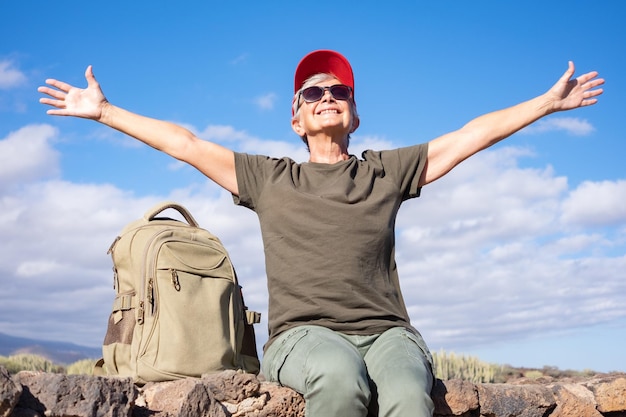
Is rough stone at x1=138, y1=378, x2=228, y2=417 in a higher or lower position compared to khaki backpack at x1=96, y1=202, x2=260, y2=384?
lower

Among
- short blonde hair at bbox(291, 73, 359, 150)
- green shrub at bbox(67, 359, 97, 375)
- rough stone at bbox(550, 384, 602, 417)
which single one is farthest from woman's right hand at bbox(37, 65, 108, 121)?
green shrub at bbox(67, 359, 97, 375)

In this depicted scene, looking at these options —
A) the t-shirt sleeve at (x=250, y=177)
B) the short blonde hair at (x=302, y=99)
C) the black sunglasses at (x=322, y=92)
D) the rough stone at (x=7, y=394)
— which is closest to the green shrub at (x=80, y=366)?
the short blonde hair at (x=302, y=99)

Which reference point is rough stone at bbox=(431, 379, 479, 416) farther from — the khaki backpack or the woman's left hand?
the woman's left hand

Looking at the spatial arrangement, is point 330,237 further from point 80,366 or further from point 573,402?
point 80,366

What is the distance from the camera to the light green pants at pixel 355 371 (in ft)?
9.60

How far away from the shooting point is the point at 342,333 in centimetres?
333

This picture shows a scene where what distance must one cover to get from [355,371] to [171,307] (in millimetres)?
1179

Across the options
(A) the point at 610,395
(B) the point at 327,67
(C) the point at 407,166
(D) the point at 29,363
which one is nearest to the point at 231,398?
(C) the point at 407,166

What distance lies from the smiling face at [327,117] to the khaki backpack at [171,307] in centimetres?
85

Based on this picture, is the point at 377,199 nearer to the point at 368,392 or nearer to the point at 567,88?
the point at 368,392

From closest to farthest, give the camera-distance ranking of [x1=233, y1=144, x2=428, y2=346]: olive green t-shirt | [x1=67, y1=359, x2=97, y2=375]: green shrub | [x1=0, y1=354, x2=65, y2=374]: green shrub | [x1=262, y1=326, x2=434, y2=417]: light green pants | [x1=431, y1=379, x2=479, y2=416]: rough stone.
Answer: [x1=262, y1=326, x2=434, y2=417]: light green pants
[x1=233, y1=144, x2=428, y2=346]: olive green t-shirt
[x1=431, y1=379, x2=479, y2=416]: rough stone
[x1=67, y1=359, x2=97, y2=375]: green shrub
[x1=0, y1=354, x2=65, y2=374]: green shrub

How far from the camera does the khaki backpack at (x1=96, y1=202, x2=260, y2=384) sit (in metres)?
3.66

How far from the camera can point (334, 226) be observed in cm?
347

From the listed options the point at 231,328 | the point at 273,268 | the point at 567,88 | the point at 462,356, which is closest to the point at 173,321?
the point at 231,328
